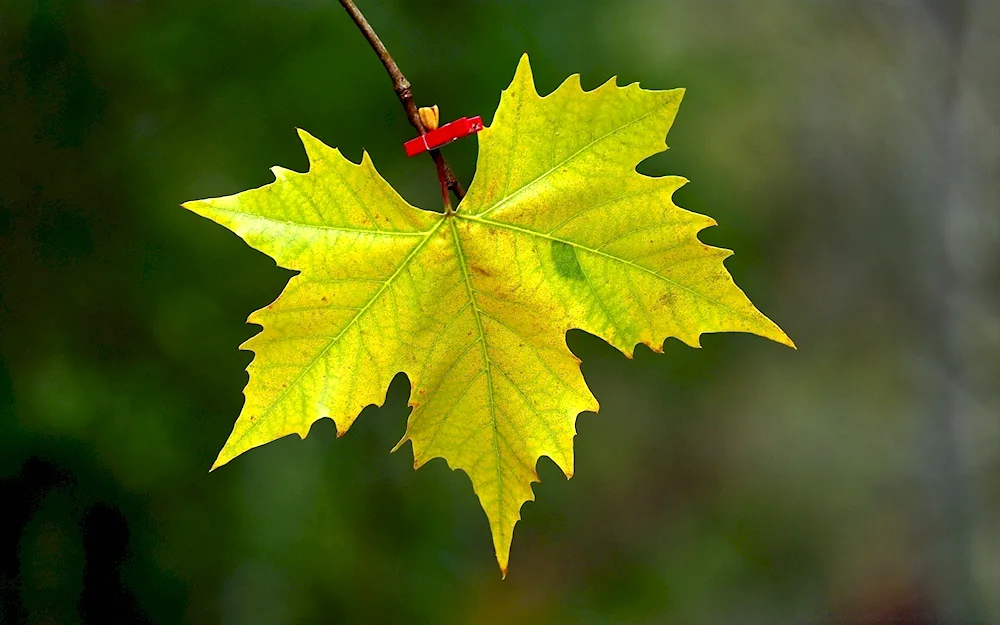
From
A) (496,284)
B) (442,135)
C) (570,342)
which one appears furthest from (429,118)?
(570,342)

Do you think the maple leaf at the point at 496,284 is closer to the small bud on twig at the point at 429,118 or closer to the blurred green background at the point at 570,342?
the small bud on twig at the point at 429,118

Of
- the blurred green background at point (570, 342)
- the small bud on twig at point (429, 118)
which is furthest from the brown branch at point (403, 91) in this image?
the blurred green background at point (570, 342)

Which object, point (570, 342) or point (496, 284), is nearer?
point (496, 284)

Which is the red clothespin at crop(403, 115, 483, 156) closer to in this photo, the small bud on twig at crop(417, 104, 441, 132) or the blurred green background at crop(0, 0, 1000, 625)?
the small bud on twig at crop(417, 104, 441, 132)

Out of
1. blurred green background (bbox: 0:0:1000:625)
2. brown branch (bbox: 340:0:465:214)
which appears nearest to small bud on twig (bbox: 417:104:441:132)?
brown branch (bbox: 340:0:465:214)

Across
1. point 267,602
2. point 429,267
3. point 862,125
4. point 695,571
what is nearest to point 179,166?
point 267,602

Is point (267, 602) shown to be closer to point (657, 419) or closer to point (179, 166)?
point (179, 166)

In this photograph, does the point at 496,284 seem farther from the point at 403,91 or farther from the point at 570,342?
the point at 570,342
